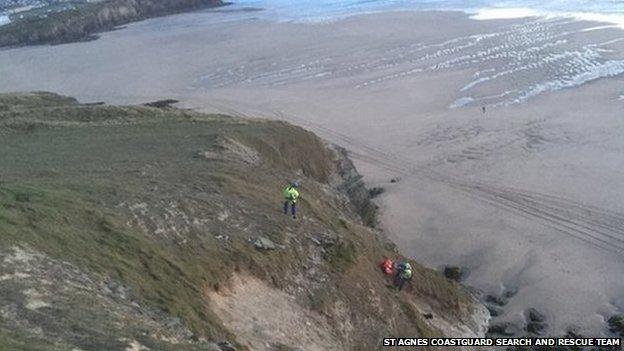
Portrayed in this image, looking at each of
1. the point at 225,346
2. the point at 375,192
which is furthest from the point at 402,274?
the point at 375,192

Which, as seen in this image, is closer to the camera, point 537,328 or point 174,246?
point 174,246

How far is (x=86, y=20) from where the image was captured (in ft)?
332

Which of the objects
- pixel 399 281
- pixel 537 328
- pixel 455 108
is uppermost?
pixel 399 281

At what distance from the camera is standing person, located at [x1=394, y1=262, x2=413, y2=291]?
21938 mm

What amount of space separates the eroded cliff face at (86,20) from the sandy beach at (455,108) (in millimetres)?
7832

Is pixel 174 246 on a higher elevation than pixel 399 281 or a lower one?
higher

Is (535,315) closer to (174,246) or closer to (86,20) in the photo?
(174,246)

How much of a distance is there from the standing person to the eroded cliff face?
83383mm

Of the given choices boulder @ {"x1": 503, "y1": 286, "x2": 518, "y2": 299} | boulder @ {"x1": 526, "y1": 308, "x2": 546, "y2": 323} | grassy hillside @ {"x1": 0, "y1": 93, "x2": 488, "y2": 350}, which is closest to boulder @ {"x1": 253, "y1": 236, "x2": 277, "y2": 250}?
grassy hillside @ {"x1": 0, "y1": 93, "x2": 488, "y2": 350}

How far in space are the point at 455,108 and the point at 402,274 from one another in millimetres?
28071

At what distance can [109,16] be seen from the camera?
351 feet

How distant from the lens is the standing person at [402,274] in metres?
21.9

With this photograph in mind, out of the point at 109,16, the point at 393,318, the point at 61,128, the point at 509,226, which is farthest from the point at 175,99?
the point at 109,16

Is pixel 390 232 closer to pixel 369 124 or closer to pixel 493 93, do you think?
pixel 369 124
